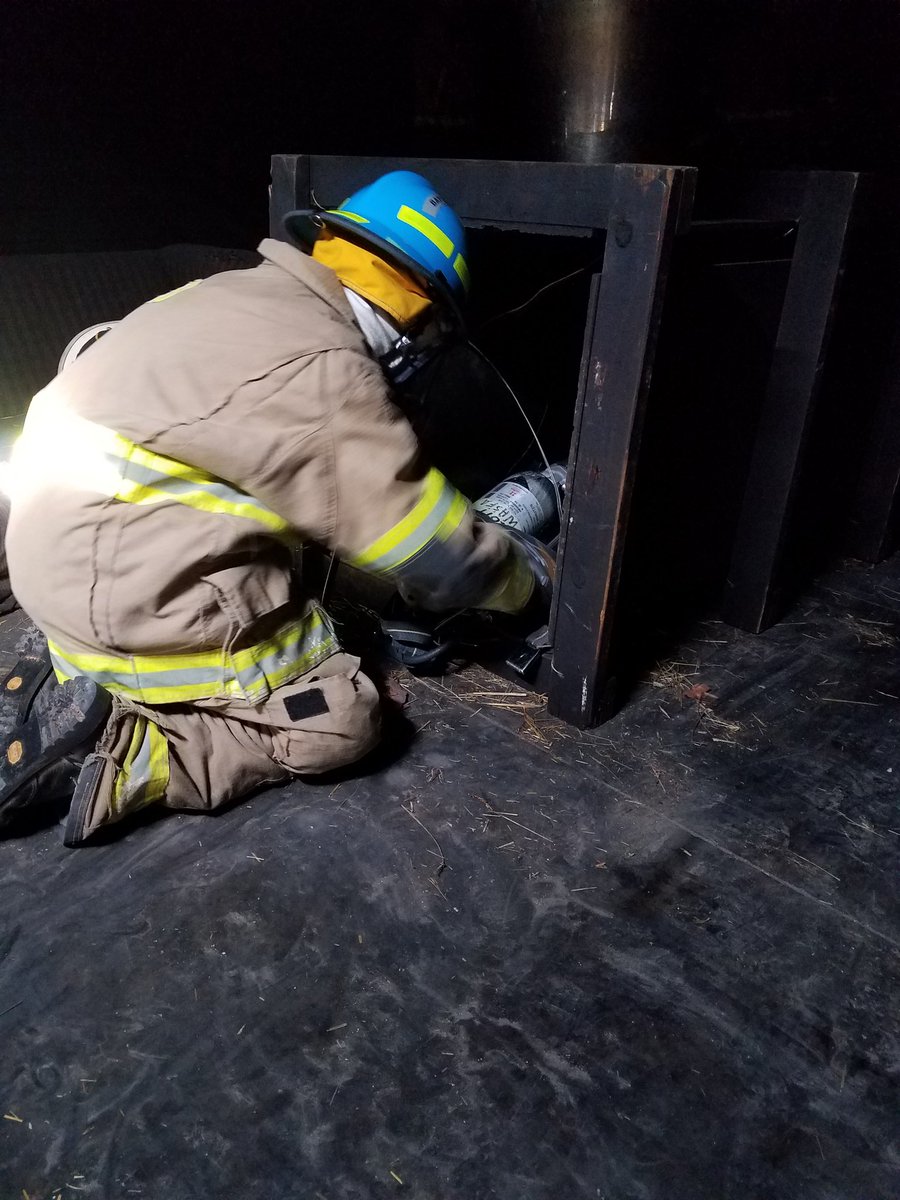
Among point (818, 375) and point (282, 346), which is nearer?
point (282, 346)

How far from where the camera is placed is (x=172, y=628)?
2.04 meters

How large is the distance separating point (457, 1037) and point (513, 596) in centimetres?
121

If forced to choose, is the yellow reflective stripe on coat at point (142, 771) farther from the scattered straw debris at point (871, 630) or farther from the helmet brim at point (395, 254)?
the scattered straw debris at point (871, 630)

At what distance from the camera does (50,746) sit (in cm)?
204

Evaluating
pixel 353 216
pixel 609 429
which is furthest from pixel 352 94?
pixel 609 429

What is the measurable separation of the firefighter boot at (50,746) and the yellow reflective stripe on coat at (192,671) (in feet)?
0.20

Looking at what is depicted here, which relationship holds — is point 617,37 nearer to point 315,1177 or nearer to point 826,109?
point 826,109

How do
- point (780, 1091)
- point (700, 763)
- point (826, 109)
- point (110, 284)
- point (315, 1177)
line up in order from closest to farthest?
point (315, 1177), point (780, 1091), point (700, 763), point (826, 109), point (110, 284)

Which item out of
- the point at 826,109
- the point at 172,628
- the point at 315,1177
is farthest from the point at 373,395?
the point at 826,109

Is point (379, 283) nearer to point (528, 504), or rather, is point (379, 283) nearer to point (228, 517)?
point (228, 517)

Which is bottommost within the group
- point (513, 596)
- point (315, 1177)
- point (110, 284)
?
point (315, 1177)

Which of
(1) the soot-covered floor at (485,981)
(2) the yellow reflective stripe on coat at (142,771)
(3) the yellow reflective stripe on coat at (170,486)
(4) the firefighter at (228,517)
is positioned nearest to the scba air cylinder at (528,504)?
(4) the firefighter at (228,517)

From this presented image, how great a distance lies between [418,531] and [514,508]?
0.92 metres

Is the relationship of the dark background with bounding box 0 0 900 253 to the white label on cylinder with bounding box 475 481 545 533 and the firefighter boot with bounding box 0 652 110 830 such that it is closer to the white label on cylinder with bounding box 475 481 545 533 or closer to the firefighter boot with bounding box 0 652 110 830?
the white label on cylinder with bounding box 475 481 545 533
